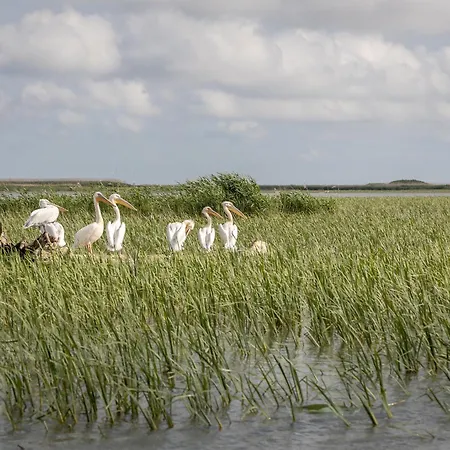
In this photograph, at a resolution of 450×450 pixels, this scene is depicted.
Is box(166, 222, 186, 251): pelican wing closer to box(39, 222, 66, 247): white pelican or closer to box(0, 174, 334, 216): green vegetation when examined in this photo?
box(39, 222, 66, 247): white pelican

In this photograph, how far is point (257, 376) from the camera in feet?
22.3

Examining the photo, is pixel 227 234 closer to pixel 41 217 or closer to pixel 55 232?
pixel 55 232

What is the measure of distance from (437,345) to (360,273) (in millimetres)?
2399

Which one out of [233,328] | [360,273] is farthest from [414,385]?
[360,273]

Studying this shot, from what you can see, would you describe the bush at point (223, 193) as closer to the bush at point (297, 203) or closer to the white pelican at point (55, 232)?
the bush at point (297, 203)

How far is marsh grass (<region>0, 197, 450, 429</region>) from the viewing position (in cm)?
591

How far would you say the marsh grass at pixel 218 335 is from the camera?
5910 mm

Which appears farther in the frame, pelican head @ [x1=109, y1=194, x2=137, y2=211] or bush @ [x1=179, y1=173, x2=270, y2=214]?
bush @ [x1=179, y1=173, x2=270, y2=214]

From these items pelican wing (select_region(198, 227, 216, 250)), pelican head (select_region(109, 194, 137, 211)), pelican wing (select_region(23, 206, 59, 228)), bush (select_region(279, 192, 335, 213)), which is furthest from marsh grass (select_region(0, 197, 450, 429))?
bush (select_region(279, 192, 335, 213))

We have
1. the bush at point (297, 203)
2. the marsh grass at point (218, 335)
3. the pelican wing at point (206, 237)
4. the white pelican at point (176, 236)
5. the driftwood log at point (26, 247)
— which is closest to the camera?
the marsh grass at point (218, 335)

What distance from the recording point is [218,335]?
777 cm

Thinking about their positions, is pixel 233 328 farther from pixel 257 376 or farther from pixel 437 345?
pixel 437 345

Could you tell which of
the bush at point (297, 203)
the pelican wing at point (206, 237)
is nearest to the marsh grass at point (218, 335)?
the pelican wing at point (206, 237)

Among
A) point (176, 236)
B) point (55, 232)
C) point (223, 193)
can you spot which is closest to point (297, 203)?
point (223, 193)
